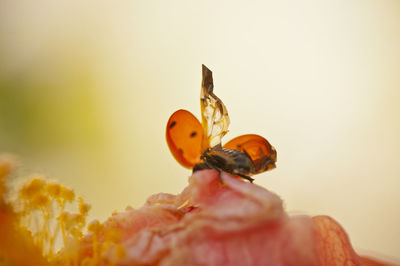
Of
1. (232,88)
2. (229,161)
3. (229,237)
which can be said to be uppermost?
(232,88)

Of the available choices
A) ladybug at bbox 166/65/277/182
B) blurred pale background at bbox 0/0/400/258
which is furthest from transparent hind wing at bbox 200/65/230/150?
blurred pale background at bbox 0/0/400/258

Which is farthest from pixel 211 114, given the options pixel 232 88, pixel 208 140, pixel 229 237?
pixel 232 88

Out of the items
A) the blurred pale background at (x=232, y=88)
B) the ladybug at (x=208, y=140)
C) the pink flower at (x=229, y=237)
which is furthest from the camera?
the blurred pale background at (x=232, y=88)

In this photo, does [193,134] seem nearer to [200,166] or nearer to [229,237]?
[200,166]

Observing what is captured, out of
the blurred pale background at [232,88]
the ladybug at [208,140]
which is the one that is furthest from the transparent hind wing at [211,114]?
the blurred pale background at [232,88]

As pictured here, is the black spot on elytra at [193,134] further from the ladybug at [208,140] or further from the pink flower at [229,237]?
the pink flower at [229,237]

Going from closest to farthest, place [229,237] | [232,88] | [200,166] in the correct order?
[229,237] → [200,166] → [232,88]

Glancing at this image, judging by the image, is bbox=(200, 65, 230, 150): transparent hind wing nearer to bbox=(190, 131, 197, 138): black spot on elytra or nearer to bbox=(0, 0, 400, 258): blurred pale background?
bbox=(190, 131, 197, 138): black spot on elytra
